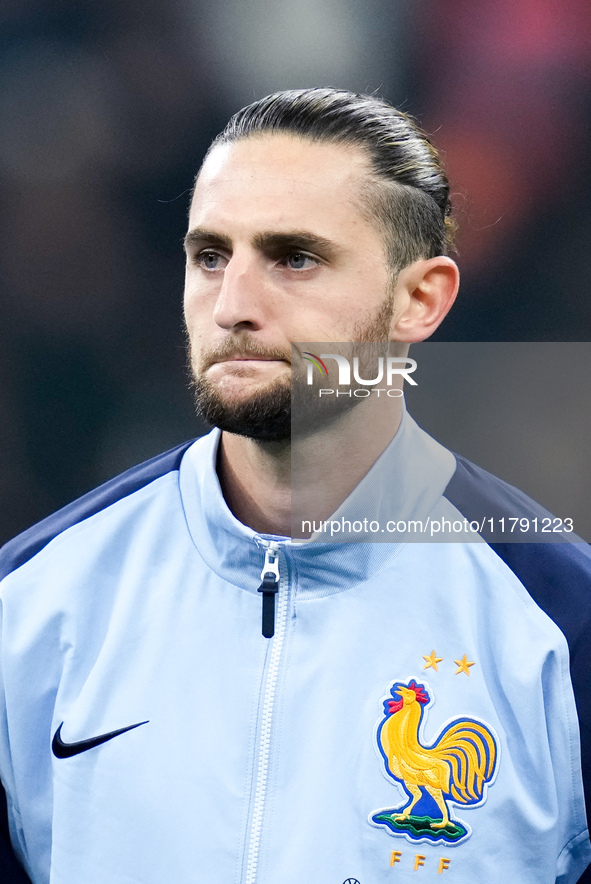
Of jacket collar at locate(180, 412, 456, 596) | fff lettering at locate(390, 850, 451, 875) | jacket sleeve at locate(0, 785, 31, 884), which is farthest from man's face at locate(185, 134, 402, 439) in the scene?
jacket sleeve at locate(0, 785, 31, 884)

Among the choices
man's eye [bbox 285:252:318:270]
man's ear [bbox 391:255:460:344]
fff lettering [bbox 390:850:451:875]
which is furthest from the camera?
man's ear [bbox 391:255:460:344]

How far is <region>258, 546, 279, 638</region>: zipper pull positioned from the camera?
42.3 inches

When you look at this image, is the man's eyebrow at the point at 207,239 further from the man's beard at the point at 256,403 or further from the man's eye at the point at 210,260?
the man's beard at the point at 256,403

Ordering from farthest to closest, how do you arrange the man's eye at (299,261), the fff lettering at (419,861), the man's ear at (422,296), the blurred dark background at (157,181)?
the blurred dark background at (157,181) → the man's ear at (422,296) → the man's eye at (299,261) → the fff lettering at (419,861)

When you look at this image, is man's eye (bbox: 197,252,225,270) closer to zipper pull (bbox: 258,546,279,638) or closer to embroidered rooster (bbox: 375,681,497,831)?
zipper pull (bbox: 258,546,279,638)

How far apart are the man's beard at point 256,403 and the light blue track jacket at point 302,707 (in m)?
0.12

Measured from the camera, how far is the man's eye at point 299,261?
3.64 feet

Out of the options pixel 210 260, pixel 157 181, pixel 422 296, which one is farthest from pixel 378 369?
pixel 157 181

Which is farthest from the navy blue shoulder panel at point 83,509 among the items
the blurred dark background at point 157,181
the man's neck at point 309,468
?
the blurred dark background at point 157,181

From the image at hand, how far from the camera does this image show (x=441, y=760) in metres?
1.03

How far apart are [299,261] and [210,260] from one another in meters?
0.13

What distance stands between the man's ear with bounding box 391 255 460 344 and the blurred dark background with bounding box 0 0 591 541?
2.18 feet

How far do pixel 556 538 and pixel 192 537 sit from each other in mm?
499

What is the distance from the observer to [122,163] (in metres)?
2.03
